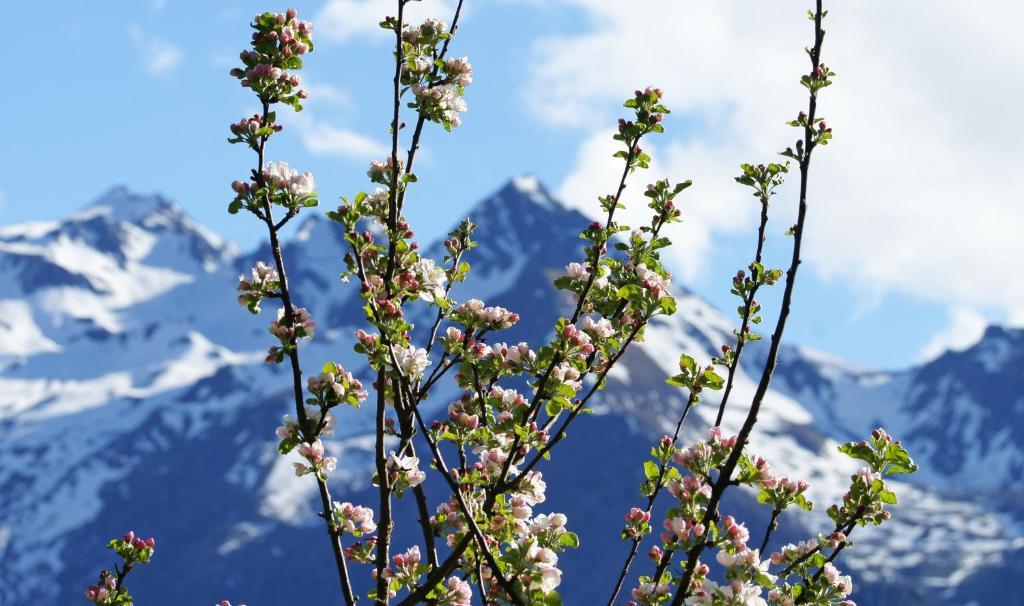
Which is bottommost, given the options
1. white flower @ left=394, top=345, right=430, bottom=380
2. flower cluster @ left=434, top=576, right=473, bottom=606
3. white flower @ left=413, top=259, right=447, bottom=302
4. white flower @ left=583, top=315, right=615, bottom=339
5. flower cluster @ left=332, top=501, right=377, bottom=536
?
flower cluster @ left=434, top=576, right=473, bottom=606

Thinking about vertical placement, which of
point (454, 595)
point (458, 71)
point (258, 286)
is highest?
point (458, 71)

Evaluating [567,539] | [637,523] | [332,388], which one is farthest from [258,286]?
[637,523]

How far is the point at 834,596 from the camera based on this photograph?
25.2 feet

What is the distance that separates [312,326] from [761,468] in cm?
282

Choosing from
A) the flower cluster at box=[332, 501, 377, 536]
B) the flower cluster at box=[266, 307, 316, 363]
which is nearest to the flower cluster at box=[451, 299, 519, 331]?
the flower cluster at box=[266, 307, 316, 363]

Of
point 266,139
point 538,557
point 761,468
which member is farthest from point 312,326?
point 761,468

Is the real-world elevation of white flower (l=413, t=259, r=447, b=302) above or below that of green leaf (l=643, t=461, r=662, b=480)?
above

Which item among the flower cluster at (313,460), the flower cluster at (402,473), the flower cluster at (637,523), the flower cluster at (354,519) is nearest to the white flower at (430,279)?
the flower cluster at (402,473)

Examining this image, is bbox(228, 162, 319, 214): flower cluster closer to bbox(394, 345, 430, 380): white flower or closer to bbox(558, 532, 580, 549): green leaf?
bbox(394, 345, 430, 380): white flower

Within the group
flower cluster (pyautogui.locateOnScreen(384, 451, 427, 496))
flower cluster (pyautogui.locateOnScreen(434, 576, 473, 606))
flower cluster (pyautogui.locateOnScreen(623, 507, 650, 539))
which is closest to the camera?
flower cluster (pyautogui.locateOnScreen(384, 451, 427, 496))

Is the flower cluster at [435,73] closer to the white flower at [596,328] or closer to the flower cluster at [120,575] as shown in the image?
the white flower at [596,328]

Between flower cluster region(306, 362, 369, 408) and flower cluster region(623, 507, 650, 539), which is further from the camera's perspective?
flower cluster region(623, 507, 650, 539)

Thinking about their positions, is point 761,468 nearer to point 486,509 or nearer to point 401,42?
point 486,509

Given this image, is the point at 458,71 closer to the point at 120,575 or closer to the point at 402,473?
the point at 402,473
